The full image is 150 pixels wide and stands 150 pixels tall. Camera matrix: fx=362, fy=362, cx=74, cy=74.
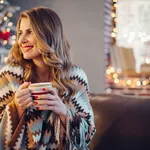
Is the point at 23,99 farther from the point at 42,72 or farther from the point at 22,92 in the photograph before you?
the point at 42,72

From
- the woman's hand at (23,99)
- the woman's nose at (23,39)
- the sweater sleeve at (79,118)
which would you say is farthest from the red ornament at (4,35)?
the woman's hand at (23,99)

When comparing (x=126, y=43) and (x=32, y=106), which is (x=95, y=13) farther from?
(x=32, y=106)

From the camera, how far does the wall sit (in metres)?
4.24

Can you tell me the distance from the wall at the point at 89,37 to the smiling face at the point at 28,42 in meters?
2.87

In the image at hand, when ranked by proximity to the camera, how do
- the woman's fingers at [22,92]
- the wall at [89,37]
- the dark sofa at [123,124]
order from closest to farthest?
the woman's fingers at [22,92] < the dark sofa at [123,124] < the wall at [89,37]

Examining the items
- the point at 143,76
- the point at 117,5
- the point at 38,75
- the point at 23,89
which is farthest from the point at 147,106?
the point at 117,5

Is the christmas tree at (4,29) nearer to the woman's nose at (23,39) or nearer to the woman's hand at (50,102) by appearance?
the woman's nose at (23,39)

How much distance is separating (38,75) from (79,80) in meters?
0.19

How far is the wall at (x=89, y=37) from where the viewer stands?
4.24 metres

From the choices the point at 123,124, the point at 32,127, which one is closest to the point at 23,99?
the point at 32,127

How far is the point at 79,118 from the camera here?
1.40 metres

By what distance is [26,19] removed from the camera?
139 centimetres

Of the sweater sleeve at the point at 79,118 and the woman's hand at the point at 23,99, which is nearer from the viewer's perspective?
the woman's hand at the point at 23,99

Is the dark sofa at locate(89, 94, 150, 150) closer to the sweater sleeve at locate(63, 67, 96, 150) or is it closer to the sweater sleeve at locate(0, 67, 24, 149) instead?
the sweater sleeve at locate(63, 67, 96, 150)
